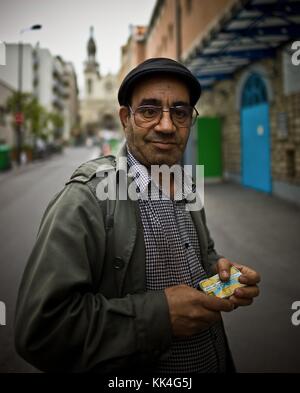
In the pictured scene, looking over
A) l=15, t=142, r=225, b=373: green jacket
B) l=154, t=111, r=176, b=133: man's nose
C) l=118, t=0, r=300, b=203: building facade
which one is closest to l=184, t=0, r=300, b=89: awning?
l=118, t=0, r=300, b=203: building facade

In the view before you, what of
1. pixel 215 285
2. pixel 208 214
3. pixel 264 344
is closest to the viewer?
pixel 215 285

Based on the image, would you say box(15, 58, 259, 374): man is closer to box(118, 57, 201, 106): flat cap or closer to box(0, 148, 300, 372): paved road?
box(118, 57, 201, 106): flat cap

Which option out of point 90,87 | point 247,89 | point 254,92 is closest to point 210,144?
point 247,89

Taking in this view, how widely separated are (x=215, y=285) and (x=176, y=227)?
266 millimetres

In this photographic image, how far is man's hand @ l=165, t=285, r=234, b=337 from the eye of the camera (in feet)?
3.66

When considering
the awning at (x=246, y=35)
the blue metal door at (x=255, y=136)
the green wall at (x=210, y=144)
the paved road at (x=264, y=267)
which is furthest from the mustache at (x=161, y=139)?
the green wall at (x=210, y=144)

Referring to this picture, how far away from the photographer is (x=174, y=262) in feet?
4.32

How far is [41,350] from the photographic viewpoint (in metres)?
1.02

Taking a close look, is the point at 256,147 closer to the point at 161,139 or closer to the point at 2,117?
the point at 161,139

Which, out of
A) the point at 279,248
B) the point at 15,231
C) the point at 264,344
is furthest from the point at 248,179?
the point at 264,344

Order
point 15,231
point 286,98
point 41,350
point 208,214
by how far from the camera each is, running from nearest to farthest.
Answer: point 41,350 < point 15,231 < point 208,214 < point 286,98

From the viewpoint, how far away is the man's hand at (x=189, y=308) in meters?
1.11

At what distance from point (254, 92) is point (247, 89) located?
566mm

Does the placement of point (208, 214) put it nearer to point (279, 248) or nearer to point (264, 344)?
point (279, 248)
